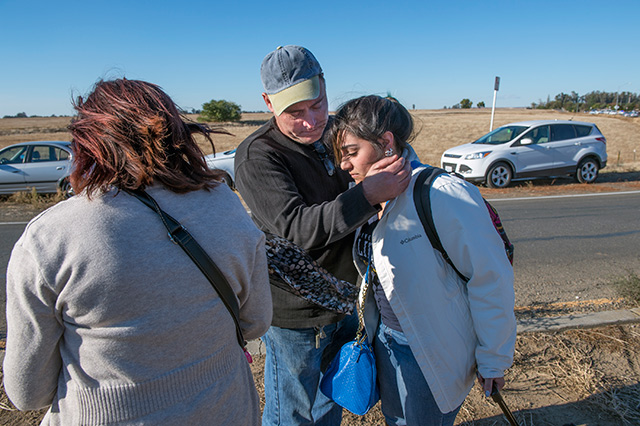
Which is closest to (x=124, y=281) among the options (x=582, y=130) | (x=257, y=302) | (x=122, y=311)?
(x=122, y=311)

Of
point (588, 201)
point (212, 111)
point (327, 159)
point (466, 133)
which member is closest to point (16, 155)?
point (327, 159)

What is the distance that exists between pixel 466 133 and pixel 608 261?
88.8 feet

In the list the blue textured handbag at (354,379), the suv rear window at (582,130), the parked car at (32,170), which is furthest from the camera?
the suv rear window at (582,130)

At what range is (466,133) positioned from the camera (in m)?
30.5

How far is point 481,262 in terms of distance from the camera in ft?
4.69

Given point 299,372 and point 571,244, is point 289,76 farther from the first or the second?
point 571,244

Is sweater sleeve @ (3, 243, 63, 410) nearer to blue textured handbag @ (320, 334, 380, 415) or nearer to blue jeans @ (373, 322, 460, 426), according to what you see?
blue textured handbag @ (320, 334, 380, 415)

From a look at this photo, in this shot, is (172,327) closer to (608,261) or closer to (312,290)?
(312,290)

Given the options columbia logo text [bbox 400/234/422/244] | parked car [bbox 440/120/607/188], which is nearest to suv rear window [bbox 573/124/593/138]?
parked car [bbox 440/120/607/188]

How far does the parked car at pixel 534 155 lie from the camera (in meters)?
10.8

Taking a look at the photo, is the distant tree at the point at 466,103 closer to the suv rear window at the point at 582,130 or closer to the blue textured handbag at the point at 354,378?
the suv rear window at the point at 582,130

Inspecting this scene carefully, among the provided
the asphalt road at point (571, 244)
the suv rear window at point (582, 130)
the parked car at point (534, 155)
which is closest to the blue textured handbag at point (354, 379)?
the asphalt road at point (571, 244)

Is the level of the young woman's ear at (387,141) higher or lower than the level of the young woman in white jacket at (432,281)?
higher

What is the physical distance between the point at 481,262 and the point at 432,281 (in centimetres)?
19
